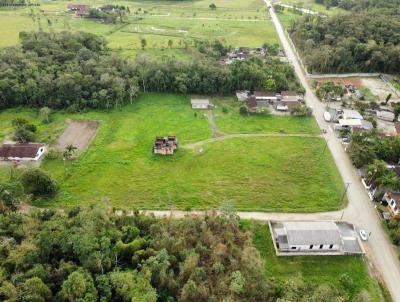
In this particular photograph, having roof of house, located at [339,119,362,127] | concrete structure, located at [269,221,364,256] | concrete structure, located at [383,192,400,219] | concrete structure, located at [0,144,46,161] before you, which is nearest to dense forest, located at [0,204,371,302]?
concrete structure, located at [269,221,364,256]

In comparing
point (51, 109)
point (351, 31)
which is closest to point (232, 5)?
point (351, 31)

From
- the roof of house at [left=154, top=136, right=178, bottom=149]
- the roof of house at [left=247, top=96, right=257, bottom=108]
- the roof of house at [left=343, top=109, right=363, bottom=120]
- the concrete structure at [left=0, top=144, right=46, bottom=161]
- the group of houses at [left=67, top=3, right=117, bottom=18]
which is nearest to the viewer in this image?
the concrete structure at [left=0, top=144, right=46, bottom=161]

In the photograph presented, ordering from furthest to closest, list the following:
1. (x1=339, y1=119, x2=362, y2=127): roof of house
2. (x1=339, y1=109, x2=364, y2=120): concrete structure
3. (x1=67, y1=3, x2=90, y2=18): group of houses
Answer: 1. (x1=67, y1=3, x2=90, y2=18): group of houses
2. (x1=339, y1=109, x2=364, y2=120): concrete structure
3. (x1=339, y1=119, x2=362, y2=127): roof of house

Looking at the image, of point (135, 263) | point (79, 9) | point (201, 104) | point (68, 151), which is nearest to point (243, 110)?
point (201, 104)

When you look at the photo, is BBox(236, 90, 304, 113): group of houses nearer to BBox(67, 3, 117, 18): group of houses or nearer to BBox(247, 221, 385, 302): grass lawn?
BBox(247, 221, 385, 302): grass lawn

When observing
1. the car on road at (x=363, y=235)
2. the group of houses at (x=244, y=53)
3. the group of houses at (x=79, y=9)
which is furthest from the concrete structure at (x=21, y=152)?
the group of houses at (x=79, y=9)

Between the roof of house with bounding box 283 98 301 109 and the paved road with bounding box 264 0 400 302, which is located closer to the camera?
the paved road with bounding box 264 0 400 302

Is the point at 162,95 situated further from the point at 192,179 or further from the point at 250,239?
the point at 250,239

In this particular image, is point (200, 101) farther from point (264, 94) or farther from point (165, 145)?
point (165, 145)
